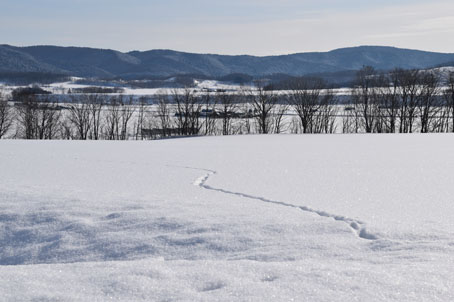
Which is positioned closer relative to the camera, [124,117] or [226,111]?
[226,111]

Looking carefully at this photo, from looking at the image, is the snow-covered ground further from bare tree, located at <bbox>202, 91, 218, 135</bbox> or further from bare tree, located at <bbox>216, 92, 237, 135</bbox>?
bare tree, located at <bbox>202, 91, 218, 135</bbox>

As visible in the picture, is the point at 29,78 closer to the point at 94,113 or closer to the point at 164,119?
the point at 94,113

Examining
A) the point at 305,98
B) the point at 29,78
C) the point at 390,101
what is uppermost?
the point at 29,78

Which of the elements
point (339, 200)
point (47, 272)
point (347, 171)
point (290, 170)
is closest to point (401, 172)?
point (347, 171)

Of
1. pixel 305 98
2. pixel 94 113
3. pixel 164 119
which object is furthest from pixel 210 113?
pixel 94 113

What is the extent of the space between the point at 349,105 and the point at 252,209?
4679 cm

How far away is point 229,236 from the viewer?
3873 millimetres

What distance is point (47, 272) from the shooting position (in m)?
2.93

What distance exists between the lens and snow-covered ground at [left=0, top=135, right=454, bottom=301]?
2.59 meters

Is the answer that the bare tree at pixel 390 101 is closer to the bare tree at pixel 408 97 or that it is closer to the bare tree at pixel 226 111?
the bare tree at pixel 408 97

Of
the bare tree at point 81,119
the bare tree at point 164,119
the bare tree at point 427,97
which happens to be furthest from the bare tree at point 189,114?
the bare tree at point 427,97

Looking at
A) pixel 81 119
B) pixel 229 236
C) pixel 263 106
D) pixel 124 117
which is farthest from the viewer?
pixel 124 117

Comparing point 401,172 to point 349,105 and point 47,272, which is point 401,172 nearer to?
point 47,272

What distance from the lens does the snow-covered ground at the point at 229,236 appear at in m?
2.59
